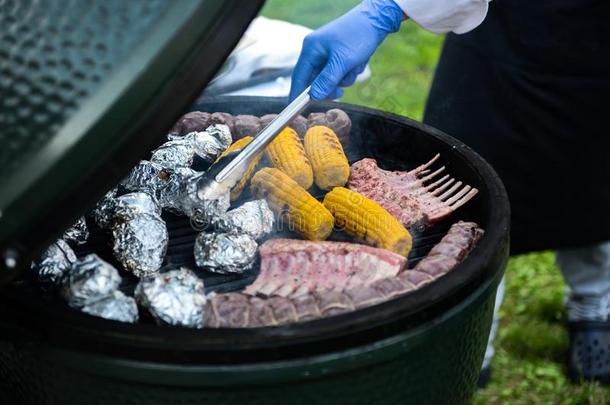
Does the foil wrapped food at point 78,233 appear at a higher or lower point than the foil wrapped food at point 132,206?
lower

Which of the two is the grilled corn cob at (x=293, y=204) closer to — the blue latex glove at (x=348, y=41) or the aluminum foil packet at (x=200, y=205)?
the aluminum foil packet at (x=200, y=205)

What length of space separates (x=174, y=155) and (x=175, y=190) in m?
0.18

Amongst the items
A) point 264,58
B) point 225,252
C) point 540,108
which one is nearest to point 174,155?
point 225,252

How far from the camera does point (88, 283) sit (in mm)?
1411

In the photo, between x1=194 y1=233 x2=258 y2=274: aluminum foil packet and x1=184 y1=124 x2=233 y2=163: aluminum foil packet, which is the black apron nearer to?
x1=184 y1=124 x2=233 y2=163: aluminum foil packet

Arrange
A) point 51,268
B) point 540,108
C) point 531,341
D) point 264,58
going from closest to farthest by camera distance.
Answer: point 51,268 → point 540,108 → point 264,58 → point 531,341

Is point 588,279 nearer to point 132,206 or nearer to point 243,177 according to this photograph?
point 243,177

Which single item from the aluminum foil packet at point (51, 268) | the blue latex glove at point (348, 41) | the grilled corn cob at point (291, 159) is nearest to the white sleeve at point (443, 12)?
the blue latex glove at point (348, 41)

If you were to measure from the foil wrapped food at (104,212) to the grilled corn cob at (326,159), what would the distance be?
56 centimetres

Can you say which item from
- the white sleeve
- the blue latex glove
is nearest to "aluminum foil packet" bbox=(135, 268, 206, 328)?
the blue latex glove

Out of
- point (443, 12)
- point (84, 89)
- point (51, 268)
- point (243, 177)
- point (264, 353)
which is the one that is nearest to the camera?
point (84, 89)

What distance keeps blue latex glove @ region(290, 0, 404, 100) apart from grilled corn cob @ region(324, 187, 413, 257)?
0.35 meters

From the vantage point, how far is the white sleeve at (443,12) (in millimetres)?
2113

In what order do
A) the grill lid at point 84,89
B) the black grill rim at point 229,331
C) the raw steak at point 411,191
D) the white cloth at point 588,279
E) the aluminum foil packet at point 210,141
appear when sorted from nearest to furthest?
1. the grill lid at point 84,89
2. the black grill rim at point 229,331
3. the raw steak at point 411,191
4. the aluminum foil packet at point 210,141
5. the white cloth at point 588,279
